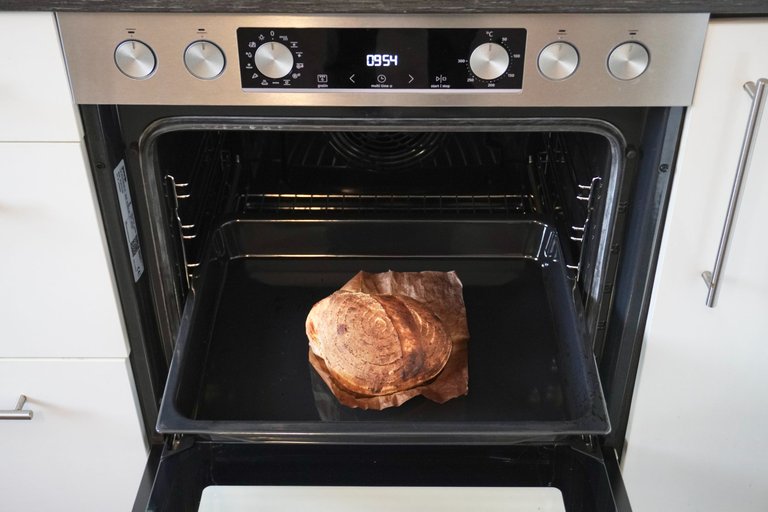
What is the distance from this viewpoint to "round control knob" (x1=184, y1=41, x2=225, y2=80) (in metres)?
0.98

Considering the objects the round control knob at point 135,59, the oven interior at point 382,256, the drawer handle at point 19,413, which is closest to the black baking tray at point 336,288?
the oven interior at point 382,256

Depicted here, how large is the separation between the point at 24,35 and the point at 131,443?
0.61m

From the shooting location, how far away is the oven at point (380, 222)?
983 millimetres

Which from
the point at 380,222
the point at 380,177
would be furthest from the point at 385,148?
the point at 380,222

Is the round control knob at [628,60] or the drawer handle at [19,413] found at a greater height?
the round control knob at [628,60]

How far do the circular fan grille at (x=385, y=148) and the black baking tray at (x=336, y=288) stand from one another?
162 millimetres

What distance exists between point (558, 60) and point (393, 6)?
0.63 feet

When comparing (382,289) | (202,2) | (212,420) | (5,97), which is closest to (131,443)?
(212,420)

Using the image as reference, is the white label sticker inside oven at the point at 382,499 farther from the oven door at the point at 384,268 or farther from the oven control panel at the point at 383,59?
the oven control panel at the point at 383,59

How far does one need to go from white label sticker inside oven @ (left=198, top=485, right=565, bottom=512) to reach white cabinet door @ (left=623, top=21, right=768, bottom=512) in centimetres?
17

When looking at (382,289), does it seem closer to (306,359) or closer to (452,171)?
(306,359)

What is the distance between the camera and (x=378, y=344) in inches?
44.9

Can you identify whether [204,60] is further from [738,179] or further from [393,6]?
[738,179]

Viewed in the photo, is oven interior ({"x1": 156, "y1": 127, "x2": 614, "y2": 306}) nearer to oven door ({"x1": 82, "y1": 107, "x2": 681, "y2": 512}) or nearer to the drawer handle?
oven door ({"x1": 82, "y1": 107, "x2": 681, "y2": 512})
